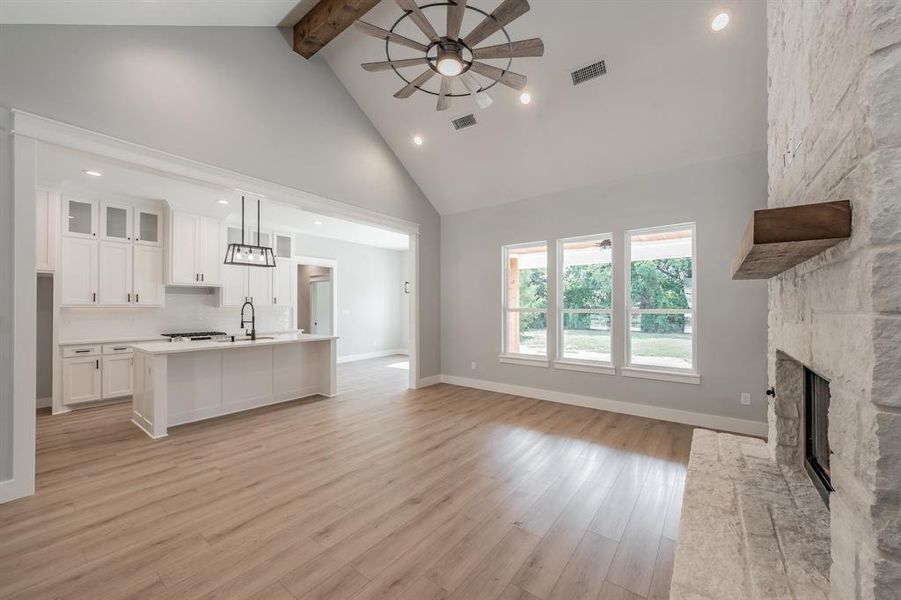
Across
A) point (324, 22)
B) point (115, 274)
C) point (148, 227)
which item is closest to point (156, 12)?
point (324, 22)

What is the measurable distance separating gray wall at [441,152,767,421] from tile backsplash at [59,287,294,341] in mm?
4039

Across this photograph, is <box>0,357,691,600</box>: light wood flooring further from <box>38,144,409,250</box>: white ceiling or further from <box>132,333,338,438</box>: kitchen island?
<box>38,144,409,250</box>: white ceiling

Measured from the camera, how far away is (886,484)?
2.57ft

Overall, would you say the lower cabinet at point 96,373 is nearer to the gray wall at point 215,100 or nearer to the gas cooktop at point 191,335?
the gas cooktop at point 191,335

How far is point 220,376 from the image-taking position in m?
4.31

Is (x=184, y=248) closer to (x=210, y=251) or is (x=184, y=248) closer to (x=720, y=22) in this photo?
(x=210, y=251)

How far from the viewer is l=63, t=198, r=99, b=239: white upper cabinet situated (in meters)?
4.72

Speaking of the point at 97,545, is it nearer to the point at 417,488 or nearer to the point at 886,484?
the point at 417,488

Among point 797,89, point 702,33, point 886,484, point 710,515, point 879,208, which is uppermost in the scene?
point 702,33

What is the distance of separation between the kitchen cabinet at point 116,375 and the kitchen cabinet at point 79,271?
2.68 feet

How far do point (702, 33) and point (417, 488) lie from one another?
4475mm

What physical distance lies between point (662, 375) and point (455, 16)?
13.4ft

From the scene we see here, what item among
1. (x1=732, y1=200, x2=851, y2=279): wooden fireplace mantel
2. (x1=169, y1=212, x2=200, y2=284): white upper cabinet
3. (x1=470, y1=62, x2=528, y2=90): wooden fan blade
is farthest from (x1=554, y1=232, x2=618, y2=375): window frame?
(x1=169, y1=212, x2=200, y2=284): white upper cabinet

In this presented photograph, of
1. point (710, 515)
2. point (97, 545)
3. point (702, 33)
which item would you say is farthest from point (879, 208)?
point (97, 545)
